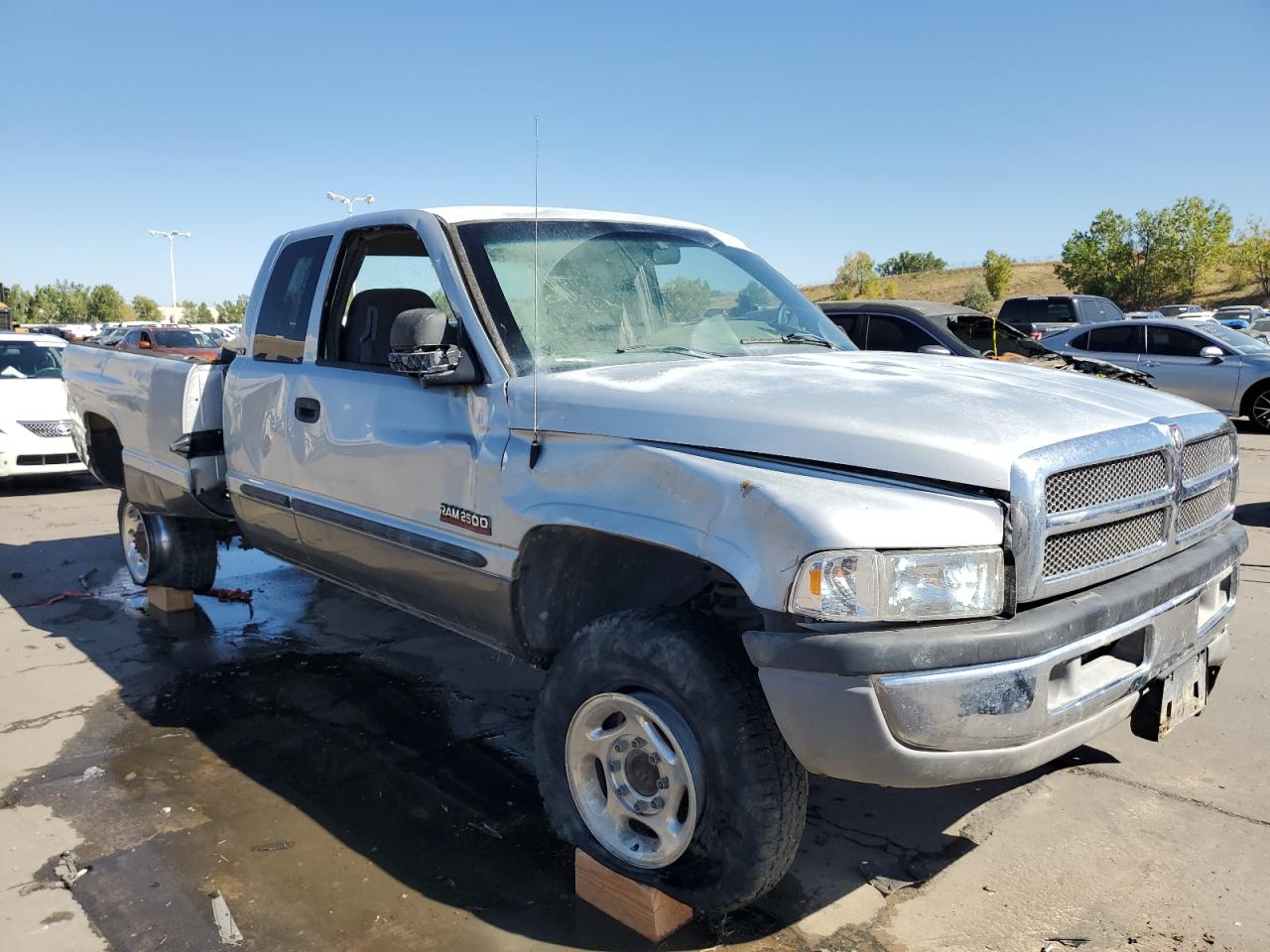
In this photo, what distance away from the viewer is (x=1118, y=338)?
15.1 metres

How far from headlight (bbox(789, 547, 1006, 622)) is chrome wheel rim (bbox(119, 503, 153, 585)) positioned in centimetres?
488

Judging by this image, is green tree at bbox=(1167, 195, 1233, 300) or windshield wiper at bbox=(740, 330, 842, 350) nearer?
windshield wiper at bbox=(740, 330, 842, 350)

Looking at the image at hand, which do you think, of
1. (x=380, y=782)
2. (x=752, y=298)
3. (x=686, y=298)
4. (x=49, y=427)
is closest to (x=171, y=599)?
(x=380, y=782)

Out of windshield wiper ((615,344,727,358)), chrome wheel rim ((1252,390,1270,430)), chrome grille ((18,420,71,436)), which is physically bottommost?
chrome wheel rim ((1252,390,1270,430))

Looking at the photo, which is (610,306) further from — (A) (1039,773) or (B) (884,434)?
(A) (1039,773)

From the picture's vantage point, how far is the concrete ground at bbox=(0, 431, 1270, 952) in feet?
9.19

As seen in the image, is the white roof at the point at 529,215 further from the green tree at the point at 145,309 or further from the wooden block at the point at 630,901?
the green tree at the point at 145,309

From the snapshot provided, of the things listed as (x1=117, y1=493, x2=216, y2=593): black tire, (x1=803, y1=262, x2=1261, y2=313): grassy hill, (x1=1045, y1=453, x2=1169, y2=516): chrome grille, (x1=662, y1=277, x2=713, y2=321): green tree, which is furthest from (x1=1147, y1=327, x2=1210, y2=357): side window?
(x1=803, y1=262, x2=1261, y2=313): grassy hill

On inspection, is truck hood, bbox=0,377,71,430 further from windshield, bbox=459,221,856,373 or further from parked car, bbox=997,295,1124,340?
parked car, bbox=997,295,1124,340

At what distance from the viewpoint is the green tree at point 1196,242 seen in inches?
2387

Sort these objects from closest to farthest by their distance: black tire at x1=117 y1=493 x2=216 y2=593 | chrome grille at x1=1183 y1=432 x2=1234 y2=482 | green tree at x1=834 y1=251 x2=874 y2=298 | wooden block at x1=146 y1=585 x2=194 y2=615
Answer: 1. chrome grille at x1=1183 y1=432 x2=1234 y2=482
2. black tire at x1=117 y1=493 x2=216 y2=593
3. wooden block at x1=146 y1=585 x2=194 y2=615
4. green tree at x1=834 y1=251 x2=874 y2=298

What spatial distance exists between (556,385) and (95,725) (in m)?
2.80

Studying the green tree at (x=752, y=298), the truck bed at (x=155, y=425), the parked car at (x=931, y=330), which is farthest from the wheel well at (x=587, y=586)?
the parked car at (x=931, y=330)

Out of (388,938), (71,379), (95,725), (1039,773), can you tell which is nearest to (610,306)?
(388,938)
